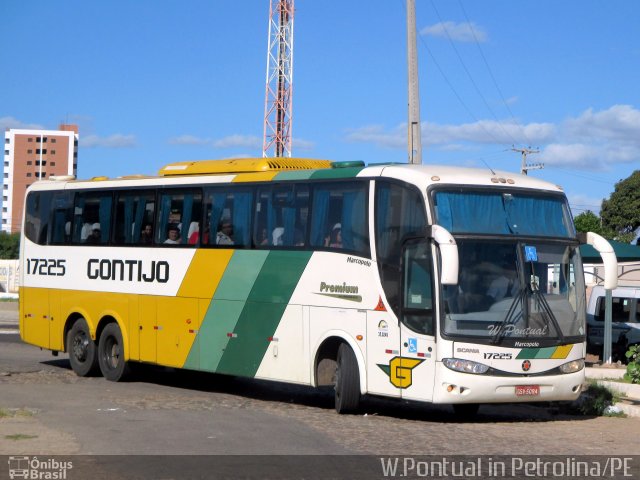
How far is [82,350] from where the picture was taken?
63.3 feet

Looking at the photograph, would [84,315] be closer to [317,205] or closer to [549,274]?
[317,205]

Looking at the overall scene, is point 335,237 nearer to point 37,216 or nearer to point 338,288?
point 338,288

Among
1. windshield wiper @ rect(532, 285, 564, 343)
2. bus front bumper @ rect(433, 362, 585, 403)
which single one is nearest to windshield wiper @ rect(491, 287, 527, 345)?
windshield wiper @ rect(532, 285, 564, 343)

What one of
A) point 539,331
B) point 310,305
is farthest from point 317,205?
point 539,331

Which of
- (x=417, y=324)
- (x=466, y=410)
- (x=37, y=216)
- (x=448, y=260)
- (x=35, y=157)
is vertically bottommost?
(x=466, y=410)

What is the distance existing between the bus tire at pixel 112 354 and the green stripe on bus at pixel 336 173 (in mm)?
5562

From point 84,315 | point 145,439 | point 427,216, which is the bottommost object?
point 145,439

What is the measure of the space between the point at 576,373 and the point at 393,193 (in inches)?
138

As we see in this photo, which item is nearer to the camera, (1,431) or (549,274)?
(1,431)

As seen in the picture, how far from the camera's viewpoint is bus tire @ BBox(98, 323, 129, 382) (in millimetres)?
18500

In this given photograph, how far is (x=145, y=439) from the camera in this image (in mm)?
11516

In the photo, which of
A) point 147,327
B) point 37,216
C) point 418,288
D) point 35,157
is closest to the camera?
point 418,288

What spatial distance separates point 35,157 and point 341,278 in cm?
14805
